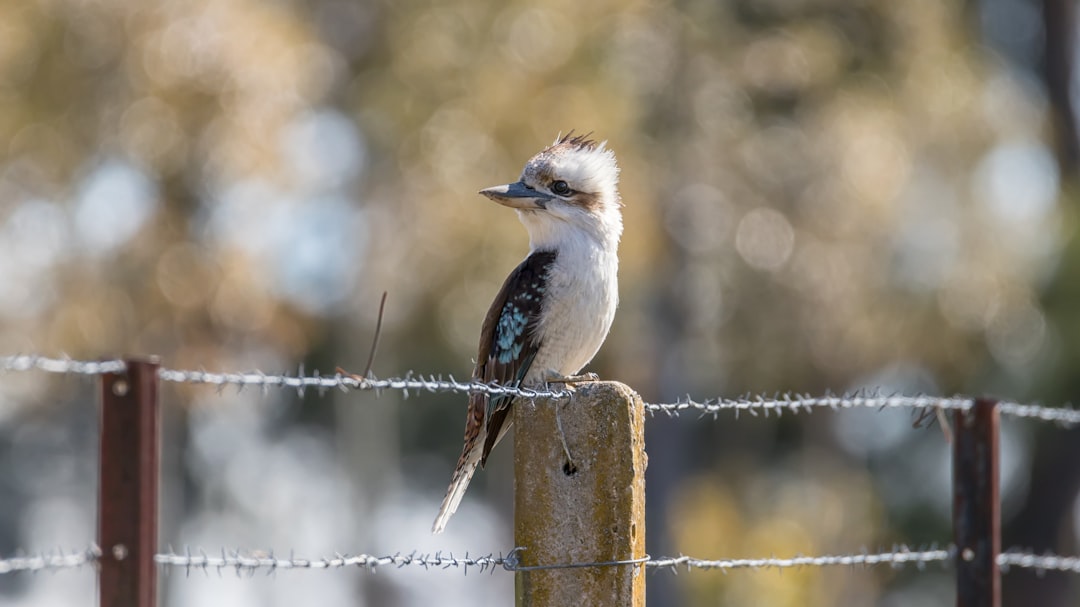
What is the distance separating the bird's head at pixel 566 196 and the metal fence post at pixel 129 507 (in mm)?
2511

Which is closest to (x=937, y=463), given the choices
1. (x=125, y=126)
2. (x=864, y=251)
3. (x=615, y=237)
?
(x=864, y=251)

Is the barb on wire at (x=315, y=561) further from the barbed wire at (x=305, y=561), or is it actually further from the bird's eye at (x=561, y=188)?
the bird's eye at (x=561, y=188)

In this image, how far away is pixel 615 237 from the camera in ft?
18.1

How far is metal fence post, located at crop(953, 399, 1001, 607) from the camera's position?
484 cm

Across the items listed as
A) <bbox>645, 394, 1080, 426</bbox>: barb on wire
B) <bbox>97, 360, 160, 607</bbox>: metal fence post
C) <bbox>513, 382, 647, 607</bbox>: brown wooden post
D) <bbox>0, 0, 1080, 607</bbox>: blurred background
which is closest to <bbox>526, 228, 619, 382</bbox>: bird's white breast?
<bbox>645, 394, 1080, 426</bbox>: barb on wire

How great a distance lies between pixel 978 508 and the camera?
15.9 ft

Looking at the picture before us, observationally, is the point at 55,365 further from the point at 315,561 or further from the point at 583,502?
the point at 583,502

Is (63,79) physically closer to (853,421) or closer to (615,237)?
(615,237)

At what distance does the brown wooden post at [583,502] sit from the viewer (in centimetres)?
355

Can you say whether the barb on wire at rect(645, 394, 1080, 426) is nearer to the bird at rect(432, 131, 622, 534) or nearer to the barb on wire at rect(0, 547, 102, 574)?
the bird at rect(432, 131, 622, 534)

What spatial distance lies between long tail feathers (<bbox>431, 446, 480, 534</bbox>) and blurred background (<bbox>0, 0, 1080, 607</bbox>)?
315 inches

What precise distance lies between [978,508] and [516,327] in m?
1.53

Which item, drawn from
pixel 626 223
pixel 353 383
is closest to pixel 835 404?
pixel 353 383

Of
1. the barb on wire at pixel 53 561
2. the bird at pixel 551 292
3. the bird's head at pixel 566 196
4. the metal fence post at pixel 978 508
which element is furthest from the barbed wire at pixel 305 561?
the bird's head at pixel 566 196
